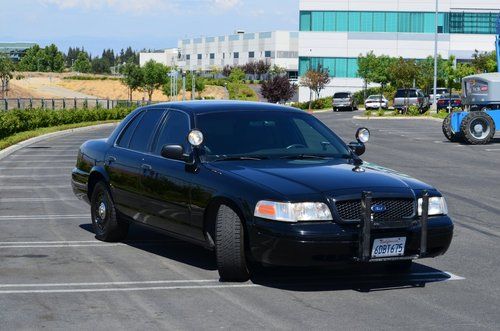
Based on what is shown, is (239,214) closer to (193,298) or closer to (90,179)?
(193,298)

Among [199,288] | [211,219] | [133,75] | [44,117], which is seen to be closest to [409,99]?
[44,117]

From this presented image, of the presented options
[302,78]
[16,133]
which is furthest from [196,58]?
[16,133]

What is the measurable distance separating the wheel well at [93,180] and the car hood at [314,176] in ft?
8.54

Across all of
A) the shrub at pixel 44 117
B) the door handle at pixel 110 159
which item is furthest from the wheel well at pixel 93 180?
the shrub at pixel 44 117

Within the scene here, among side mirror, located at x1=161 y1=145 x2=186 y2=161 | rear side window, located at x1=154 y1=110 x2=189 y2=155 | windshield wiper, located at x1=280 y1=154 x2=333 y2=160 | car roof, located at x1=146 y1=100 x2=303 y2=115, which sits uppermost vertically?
car roof, located at x1=146 y1=100 x2=303 y2=115

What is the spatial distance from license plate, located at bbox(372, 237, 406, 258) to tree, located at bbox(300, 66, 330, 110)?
84222 millimetres

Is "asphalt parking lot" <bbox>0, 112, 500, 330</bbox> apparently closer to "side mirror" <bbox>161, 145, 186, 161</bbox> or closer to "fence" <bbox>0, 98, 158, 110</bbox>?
"side mirror" <bbox>161, 145, 186, 161</bbox>

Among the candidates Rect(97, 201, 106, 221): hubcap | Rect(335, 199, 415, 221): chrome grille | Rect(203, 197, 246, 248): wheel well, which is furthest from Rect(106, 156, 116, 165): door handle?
Rect(335, 199, 415, 221): chrome grille

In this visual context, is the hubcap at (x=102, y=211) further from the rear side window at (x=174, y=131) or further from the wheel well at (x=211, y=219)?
the wheel well at (x=211, y=219)

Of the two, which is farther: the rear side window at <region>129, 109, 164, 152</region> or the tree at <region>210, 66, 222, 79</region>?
the tree at <region>210, 66, 222, 79</region>

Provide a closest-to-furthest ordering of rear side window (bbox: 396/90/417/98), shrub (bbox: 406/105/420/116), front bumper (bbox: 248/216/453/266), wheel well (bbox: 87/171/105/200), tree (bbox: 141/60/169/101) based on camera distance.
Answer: front bumper (bbox: 248/216/453/266), wheel well (bbox: 87/171/105/200), shrub (bbox: 406/105/420/116), rear side window (bbox: 396/90/417/98), tree (bbox: 141/60/169/101)

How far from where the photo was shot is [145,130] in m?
10.8

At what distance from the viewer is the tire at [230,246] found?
845 centimetres

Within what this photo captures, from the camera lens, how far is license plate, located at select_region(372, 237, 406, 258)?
26.8 feet
